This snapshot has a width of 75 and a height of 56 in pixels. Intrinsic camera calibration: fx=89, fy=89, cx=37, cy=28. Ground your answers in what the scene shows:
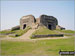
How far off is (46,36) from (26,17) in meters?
22.5

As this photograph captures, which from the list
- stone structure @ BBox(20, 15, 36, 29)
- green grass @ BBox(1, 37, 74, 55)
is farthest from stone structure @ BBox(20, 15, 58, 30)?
green grass @ BBox(1, 37, 74, 55)

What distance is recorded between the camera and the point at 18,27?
50.8m

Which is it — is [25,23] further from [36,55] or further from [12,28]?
[36,55]

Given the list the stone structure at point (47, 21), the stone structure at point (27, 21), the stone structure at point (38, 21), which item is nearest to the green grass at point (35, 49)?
the stone structure at point (38, 21)

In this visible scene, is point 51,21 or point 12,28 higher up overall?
point 51,21

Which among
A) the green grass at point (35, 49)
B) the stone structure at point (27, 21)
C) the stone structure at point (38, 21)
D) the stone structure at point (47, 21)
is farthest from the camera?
the stone structure at point (27, 21)

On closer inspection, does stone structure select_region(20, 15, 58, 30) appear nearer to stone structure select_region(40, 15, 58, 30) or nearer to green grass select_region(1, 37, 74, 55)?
stone structure select_region(40, 15, 58, 30)

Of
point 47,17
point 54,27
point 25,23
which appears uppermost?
point 47,17

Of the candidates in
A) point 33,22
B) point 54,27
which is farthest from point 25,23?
point 54,27

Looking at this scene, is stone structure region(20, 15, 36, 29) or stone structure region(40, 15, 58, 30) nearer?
stone structure region(40, 15, 58, 30)

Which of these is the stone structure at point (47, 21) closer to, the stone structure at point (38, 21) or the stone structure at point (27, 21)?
the stone structure at point (38, 21)

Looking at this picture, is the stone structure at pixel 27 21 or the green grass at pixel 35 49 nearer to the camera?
A: the green grass at pixel 35 49

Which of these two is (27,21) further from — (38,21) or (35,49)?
(35,49)

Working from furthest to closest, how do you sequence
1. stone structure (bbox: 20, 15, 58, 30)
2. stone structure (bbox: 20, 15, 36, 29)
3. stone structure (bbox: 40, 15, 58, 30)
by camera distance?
1. stone structure (bbox: 20, 15, 36, 29)
2. stone structure (bbox: 40, 15, 58, 30)
3. stone structure (bbox: 20, 15, 58, 30)
